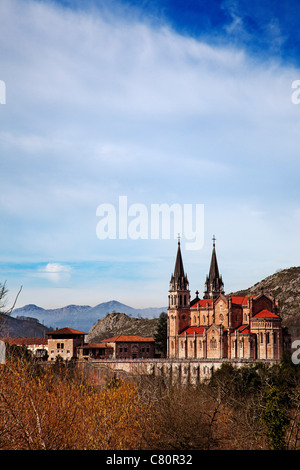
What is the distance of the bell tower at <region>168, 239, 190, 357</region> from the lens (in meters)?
100

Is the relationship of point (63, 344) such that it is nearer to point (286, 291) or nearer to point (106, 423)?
point (286, 291)

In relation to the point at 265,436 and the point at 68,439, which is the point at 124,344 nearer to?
the point at 265,436

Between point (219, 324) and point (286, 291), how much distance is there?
56421mm

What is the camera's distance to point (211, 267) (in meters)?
105

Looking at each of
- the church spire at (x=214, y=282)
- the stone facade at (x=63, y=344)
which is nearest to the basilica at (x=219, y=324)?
the church spire at (x=214, y=282)

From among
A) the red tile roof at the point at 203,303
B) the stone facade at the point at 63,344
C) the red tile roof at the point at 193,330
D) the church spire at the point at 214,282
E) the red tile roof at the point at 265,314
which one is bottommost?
the stone facade at the point at 63,344

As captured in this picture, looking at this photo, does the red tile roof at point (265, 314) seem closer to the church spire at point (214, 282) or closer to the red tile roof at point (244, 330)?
the red tile roof at point (244, 330)

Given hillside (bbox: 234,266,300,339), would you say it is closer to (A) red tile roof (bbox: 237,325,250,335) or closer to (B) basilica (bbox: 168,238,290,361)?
(B) basilica (bbox: 168,238,290,361)

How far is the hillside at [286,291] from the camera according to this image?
416 ft

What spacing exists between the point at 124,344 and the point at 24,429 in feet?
278

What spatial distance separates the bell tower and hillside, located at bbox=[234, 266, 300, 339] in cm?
2248

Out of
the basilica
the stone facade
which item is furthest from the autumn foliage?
the stone facade

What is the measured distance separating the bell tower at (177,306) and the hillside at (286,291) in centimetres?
2248
